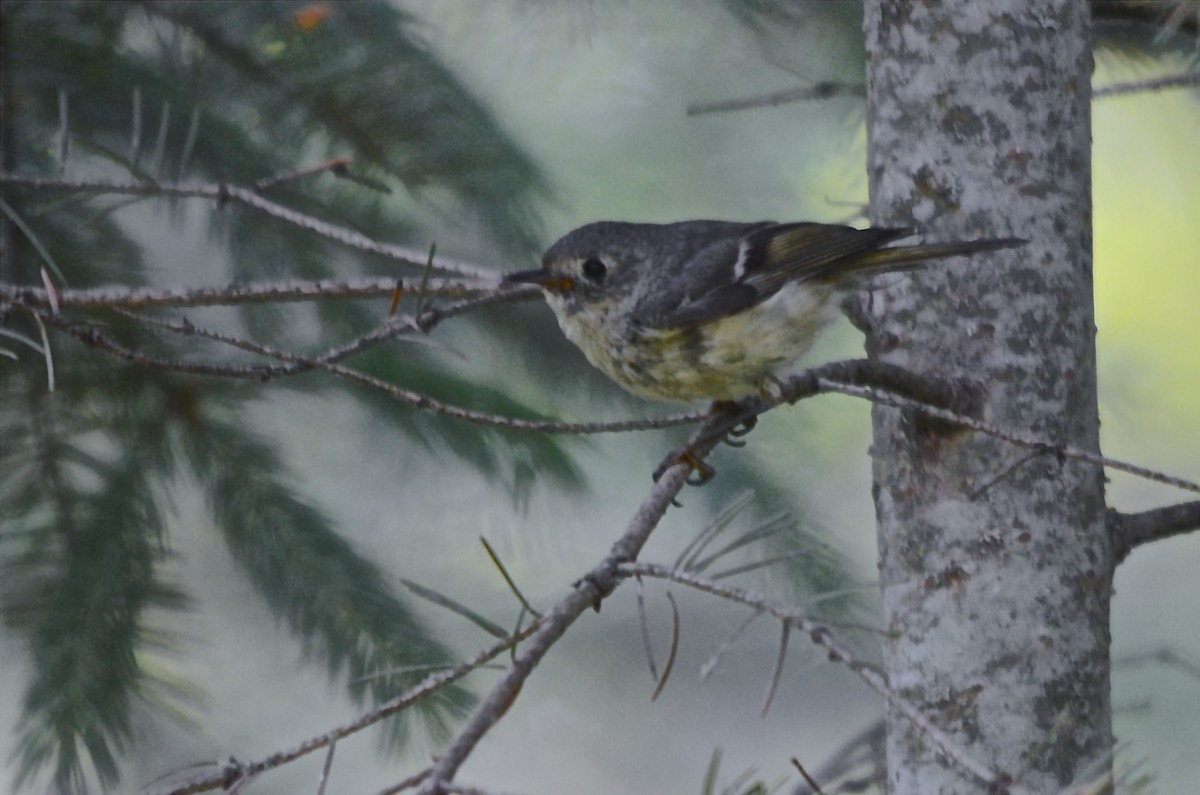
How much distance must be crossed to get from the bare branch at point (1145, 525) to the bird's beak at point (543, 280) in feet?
2.10

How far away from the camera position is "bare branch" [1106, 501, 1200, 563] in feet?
4.29

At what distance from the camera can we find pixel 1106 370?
2791mm

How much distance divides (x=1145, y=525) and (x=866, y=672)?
0.58 m

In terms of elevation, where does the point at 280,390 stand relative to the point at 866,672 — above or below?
above

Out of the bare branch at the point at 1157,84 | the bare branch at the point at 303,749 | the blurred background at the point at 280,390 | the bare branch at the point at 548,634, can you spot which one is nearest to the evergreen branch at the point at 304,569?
the blurred background at the point at 280,390

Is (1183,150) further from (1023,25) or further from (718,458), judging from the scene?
(1023,25)

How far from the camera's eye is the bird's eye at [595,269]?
5.34ft

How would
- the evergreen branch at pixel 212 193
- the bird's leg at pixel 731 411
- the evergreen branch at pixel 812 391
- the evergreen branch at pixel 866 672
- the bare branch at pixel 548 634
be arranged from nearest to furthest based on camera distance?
the evergreen branch at pixel 866 672 → the bare branch at pixel 548 634 → the evergreen branch at pixel 812 391 → the evergreen branch at pixel 212 193 → the bird's leg at pixel 731 411

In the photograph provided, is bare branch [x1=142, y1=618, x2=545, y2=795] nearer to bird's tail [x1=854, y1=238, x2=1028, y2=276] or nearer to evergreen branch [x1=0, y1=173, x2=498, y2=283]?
evergreen branch [x1=0, y1=173, x2=498, y2=283]

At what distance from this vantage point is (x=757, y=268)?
5.31ft

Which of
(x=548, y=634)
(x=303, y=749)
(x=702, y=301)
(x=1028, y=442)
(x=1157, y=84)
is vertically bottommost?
(x=303, y=749)

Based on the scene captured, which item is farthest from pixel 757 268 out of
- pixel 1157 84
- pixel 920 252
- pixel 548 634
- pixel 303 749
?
pixel 303 749

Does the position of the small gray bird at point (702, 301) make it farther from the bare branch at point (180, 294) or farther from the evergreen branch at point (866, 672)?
the evergreen branch at point (866, 672)

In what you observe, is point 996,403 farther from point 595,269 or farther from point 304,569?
point 304,569
